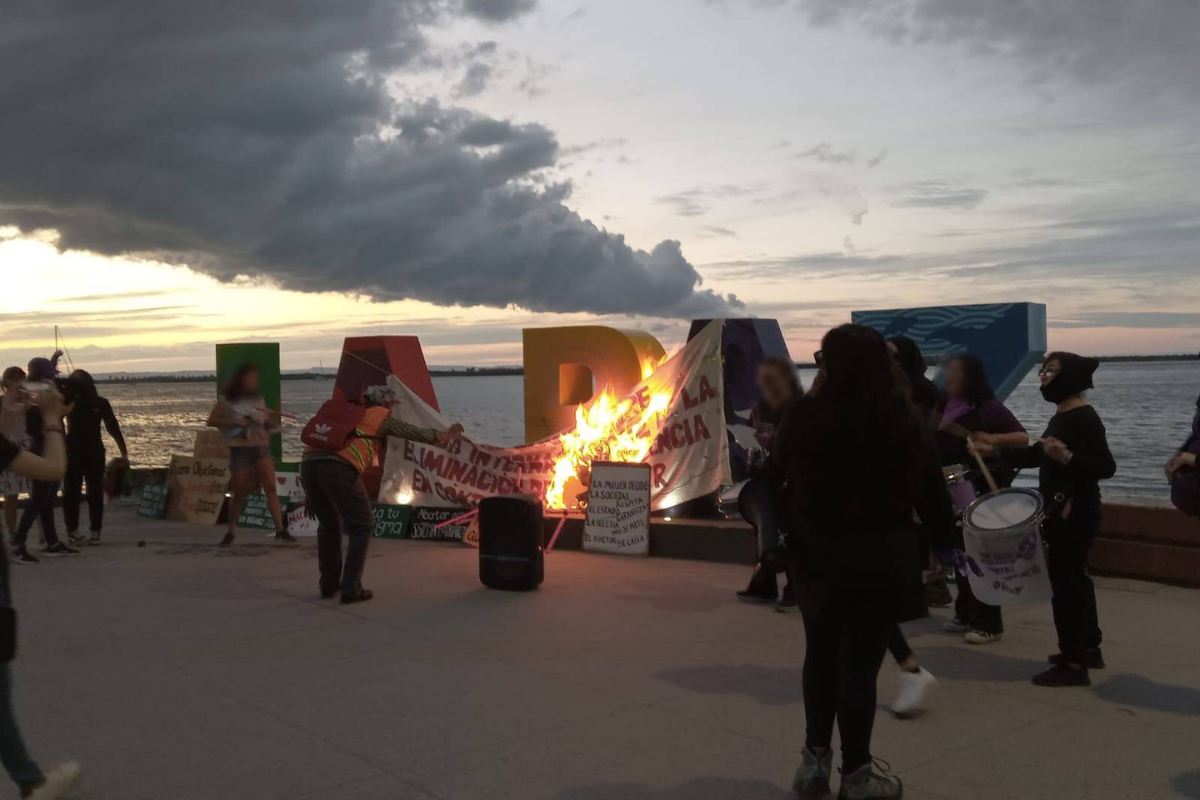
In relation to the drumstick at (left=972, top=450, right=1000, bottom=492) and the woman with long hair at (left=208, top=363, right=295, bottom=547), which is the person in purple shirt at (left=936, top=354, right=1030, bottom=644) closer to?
the drumstick at (left=972, top=450, right=1000, bottom=492)

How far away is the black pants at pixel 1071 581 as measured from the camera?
5754 millimetres

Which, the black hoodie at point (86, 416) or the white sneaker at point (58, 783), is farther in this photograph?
A: the black hoodie at point (86, 416)

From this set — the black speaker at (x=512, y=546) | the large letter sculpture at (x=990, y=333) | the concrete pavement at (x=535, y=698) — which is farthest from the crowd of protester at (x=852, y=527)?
the large letter sculpture at (x=990, y=333)

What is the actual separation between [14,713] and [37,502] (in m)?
6.64

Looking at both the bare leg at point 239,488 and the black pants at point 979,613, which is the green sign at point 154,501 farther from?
the black pants at point 979,613

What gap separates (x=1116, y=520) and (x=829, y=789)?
17.4 feet

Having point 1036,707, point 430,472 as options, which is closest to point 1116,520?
point 1036,707

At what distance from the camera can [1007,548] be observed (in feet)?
19.1

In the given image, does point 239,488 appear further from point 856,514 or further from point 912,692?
point 856,514

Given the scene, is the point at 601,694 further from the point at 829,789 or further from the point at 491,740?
the point at 829,789

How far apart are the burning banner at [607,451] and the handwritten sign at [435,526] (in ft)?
0.87

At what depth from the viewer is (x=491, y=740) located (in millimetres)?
4984

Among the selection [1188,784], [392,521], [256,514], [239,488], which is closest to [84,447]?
[239,488]

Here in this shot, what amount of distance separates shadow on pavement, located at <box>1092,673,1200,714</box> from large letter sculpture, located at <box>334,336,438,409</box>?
374 inches
